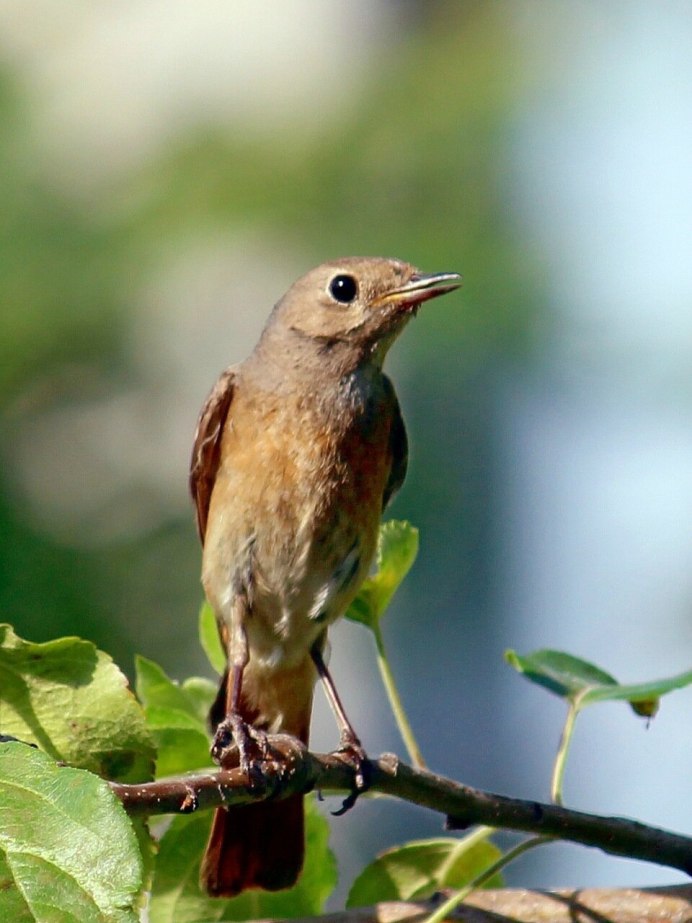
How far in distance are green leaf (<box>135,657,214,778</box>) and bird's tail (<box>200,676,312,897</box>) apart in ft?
0.45

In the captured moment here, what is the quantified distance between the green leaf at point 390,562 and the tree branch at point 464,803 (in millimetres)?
636

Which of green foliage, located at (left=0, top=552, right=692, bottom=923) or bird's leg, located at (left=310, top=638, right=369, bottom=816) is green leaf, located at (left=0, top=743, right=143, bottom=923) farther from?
bird's leg, located at (left=310, top=638, right=369, bottom=816)

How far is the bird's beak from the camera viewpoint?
12.8ft

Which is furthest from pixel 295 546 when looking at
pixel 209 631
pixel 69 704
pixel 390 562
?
pixel 69 704

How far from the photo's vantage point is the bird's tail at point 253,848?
2.90 metres

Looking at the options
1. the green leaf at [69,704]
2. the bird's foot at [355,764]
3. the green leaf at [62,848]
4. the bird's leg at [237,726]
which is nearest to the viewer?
the green leaf at [62,848]

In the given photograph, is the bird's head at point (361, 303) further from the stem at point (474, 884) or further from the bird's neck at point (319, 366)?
the stem at point (474, 884)

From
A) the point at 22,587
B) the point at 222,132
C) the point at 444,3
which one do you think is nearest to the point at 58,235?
the point at 222,132

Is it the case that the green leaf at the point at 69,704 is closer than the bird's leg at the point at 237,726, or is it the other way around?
the green leaf at the point at 69,704

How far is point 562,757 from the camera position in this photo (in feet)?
8.65

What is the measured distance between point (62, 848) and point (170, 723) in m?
1.11

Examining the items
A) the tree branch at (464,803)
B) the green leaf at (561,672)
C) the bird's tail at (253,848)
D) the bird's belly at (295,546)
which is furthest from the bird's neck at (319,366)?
the tree branch at (464,803)

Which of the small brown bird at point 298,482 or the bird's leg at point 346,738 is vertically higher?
the small brown bird at point 298,482

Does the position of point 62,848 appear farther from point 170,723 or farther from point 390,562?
point 390,562
